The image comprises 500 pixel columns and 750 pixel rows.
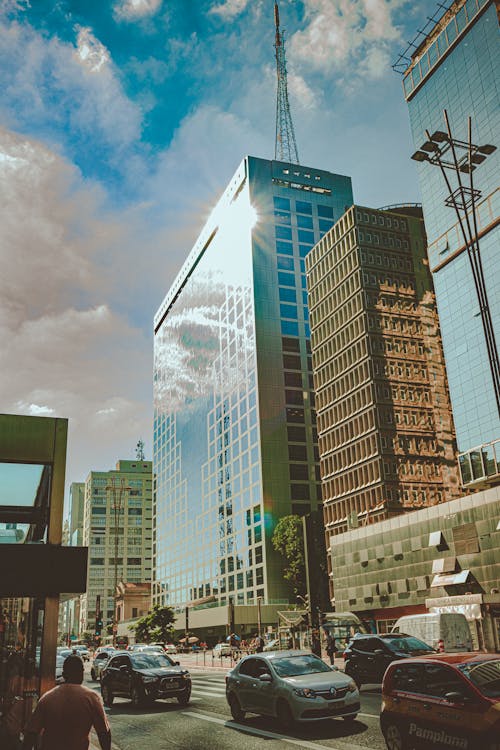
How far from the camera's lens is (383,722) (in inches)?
426

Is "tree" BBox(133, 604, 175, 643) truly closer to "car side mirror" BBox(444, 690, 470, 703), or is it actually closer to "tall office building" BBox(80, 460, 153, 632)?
"car side mirror" BBox(444, 690, 470, 703)

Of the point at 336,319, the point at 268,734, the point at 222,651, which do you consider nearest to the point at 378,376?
the point at 336,319

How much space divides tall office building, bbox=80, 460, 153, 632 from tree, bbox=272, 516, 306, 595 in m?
91.4

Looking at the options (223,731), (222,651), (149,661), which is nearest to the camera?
(223,731)

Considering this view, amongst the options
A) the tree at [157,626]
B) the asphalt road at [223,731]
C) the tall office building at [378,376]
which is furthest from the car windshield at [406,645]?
the tree at [157,626]

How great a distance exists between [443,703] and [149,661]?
13494 millimetres

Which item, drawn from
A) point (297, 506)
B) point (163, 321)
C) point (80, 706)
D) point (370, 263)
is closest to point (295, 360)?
point (297, 506)

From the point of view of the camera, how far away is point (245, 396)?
336 feet

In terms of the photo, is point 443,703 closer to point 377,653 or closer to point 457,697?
point 457,697

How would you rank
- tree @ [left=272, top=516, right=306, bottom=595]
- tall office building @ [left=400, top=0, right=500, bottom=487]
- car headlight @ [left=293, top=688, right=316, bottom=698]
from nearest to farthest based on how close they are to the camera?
car headlight @ [left=293, top=688, right=316, bottom=698]
tall office building @ [left=400, top=0, right=500, bottom=487]
tree @ [left=272, top=516, right=306, bottom=595]

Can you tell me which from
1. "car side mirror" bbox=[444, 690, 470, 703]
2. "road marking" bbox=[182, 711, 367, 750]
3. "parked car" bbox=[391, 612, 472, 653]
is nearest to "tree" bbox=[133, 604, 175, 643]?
"parked car" bbox=[391, 612, 472, 653]

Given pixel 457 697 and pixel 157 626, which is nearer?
pixel 457 697

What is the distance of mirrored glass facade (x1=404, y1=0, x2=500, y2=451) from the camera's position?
6244 centimetres

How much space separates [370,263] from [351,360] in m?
11.3
